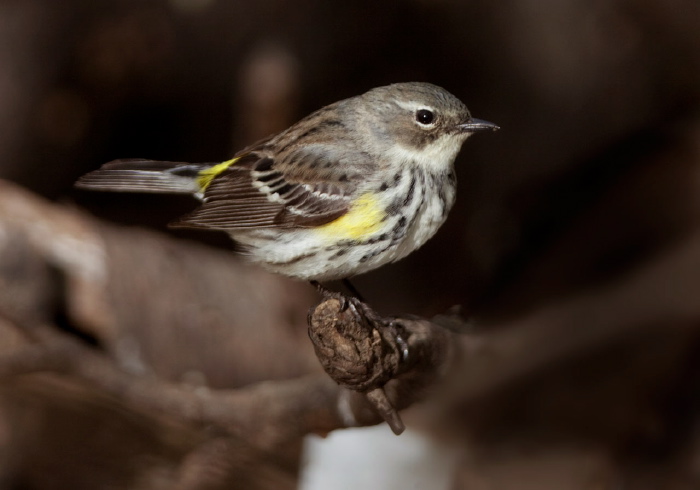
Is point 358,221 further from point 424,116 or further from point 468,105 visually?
point 468,105

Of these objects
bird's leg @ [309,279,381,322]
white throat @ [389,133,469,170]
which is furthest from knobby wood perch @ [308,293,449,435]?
white throat @ [389,133,469,170]

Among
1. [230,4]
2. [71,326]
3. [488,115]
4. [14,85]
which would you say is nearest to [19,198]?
[71,326]

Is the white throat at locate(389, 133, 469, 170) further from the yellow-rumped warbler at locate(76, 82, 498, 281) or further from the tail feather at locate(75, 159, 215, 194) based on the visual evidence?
the tail feather at locate(75, 159, 215, 194)

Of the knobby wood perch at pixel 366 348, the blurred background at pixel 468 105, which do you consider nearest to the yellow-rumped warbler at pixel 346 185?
the knobby wood perch at pixel 366 348

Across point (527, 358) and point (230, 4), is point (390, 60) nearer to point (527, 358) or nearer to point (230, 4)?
point (230, 4)

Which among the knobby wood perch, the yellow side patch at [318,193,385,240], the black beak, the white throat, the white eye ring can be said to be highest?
the white eye ring
